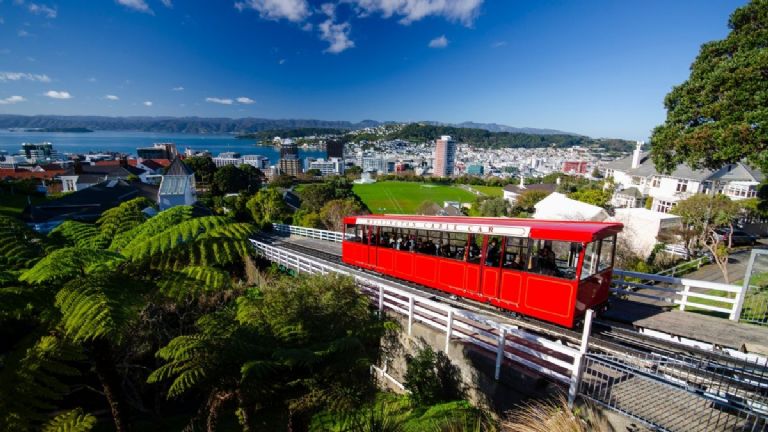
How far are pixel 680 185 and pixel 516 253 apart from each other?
158 feet

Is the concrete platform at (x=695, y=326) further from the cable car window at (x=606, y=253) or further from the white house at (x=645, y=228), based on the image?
the white house at (x=645, y=228)

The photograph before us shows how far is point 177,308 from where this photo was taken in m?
12.0

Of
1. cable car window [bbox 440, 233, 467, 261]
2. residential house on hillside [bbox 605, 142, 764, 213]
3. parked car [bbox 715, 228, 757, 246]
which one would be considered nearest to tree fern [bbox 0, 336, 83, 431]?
cable car window [bbox 440, 233, 467, 261]

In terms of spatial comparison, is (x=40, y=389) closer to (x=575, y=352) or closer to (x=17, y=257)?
(x=17, y=257)

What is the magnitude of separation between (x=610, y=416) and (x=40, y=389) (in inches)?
293

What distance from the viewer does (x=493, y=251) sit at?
31.7 feet

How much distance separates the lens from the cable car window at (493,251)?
9.58 metres

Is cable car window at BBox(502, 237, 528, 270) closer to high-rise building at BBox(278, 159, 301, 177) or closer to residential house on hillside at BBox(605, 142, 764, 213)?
residential house on hillside at BBox(605, 142, 764, 213)

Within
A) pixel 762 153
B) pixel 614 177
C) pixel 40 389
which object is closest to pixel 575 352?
pixel 40 389

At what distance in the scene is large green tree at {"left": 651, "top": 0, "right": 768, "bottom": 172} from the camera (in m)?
11.3

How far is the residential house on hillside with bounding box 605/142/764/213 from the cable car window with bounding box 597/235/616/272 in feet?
115

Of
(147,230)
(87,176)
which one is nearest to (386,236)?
(147,230)

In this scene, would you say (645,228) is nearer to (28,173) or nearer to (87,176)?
(87,176)

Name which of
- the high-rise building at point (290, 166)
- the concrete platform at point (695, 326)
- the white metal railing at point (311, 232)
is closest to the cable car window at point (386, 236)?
the concrete platform at point (695, 326)
